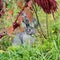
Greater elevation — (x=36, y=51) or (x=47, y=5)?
(x=47, y=5)

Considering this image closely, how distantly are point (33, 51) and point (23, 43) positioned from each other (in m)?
0.34

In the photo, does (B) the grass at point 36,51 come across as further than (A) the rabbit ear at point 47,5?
Yes

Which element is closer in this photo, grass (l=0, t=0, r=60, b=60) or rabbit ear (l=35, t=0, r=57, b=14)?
rabbit ear (l=35, t=0, r=57, b=14)

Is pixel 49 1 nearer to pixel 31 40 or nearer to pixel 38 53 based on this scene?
pixel 38 53

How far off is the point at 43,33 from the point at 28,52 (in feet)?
1.88

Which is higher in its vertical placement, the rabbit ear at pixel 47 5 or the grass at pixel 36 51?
the rabbit ear at pixel 47 5

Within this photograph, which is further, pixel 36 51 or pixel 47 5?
pixel 36 51

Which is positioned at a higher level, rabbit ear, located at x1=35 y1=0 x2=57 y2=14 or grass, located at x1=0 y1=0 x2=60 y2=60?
rabbit ear, located at x1=35 y1=0 x2=57 y2=14

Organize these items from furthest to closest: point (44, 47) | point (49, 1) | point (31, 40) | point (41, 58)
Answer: point (31, 40) < point (44, 47) < point (41, 58) < point (49, 1)

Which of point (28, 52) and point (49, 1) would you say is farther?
point (28, 52)

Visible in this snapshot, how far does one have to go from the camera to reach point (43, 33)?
3.30 meters

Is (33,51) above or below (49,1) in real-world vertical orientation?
below

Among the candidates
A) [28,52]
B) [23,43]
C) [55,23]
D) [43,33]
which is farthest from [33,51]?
[55,23]

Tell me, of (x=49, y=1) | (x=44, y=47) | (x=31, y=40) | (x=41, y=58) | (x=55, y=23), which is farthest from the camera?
(x=55, y=23)
